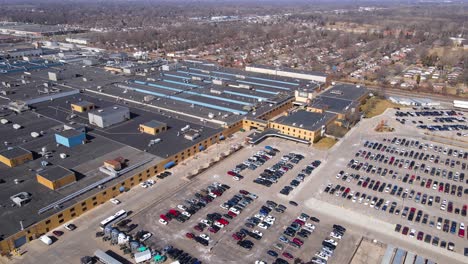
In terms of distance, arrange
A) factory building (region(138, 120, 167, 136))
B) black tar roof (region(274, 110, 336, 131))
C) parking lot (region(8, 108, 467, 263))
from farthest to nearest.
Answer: black tar roof (region(274, 110, 336, 131)) < factory building (region(138, 120, 167, 136)) < parking lot (region(8, 108, 467, 263))

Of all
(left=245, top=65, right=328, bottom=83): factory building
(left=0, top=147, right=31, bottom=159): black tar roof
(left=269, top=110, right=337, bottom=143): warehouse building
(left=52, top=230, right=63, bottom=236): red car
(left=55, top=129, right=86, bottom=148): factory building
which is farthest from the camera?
(left=245, top=65, right=328, bottom=83): factory building

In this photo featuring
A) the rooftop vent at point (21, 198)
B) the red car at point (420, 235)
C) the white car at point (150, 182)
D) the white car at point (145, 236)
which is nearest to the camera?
the white car at point (145, 236)

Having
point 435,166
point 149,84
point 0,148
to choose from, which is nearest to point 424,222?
point 435,166

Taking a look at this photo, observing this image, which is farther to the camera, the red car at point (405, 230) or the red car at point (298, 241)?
the red car at point (405, 230)

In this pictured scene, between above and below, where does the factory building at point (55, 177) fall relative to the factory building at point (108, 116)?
below

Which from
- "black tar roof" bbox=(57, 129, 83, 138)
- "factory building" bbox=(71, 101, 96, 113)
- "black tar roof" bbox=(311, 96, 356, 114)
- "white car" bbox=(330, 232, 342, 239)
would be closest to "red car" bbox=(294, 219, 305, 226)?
"white car" bbox=(330, 232, 342, 239)

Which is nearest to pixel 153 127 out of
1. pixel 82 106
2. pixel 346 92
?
pixel 82 106

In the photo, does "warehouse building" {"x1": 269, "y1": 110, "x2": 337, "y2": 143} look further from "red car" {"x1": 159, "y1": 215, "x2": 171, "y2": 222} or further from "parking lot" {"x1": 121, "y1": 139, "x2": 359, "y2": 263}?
"red car" {"x1": 159, "y1": 215, "x2": 171, "y2": 222}

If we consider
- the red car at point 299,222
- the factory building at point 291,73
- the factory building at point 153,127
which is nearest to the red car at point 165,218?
the red car at point 299,222

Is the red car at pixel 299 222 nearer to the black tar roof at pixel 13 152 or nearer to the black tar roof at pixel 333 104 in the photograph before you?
the black tar roof at pixel 333 104
